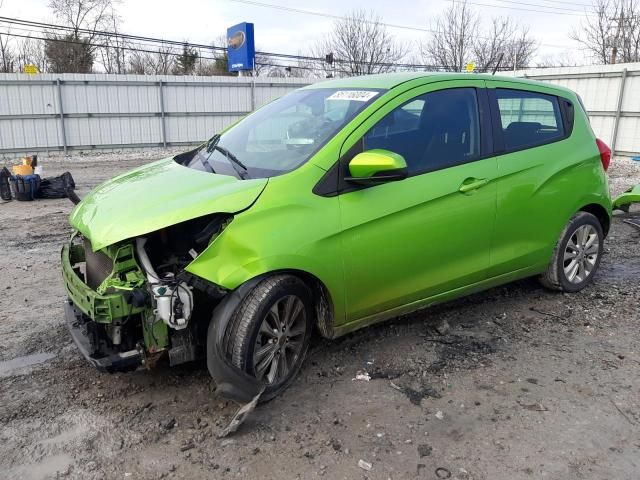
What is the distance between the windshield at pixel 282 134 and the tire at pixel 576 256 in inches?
85.9

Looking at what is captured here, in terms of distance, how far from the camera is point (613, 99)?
1545 centimetres

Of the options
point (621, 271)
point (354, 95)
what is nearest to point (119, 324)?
point (354, 95)

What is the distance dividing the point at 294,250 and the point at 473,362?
1541 millimetres

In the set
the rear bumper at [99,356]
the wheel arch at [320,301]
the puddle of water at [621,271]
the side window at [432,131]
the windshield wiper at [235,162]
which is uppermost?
the side window at [432,131]

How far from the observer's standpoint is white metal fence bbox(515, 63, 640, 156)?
1496 cm

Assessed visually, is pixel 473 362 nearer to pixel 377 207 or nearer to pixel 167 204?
pixel 377 207

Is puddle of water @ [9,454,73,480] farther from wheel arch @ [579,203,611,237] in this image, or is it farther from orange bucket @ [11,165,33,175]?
orange bucket @ [11,165,33,175]

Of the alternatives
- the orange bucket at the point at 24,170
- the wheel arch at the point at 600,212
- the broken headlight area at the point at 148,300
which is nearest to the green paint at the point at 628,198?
the wheel arch at the point at 600,212

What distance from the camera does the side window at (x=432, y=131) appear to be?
355cm

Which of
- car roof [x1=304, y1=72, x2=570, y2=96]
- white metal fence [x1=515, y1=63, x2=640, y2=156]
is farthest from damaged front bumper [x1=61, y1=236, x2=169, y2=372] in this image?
white metal fence [x1=515, y1=63, x2=640, y2=156]

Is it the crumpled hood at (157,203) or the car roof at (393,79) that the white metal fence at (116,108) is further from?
the crumpled hood at (157,203)

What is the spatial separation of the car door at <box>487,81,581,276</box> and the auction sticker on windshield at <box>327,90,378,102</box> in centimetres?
104

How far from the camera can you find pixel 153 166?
402cm

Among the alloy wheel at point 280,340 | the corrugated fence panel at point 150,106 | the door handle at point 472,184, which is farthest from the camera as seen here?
the corrugated fence panel at point 150,106
